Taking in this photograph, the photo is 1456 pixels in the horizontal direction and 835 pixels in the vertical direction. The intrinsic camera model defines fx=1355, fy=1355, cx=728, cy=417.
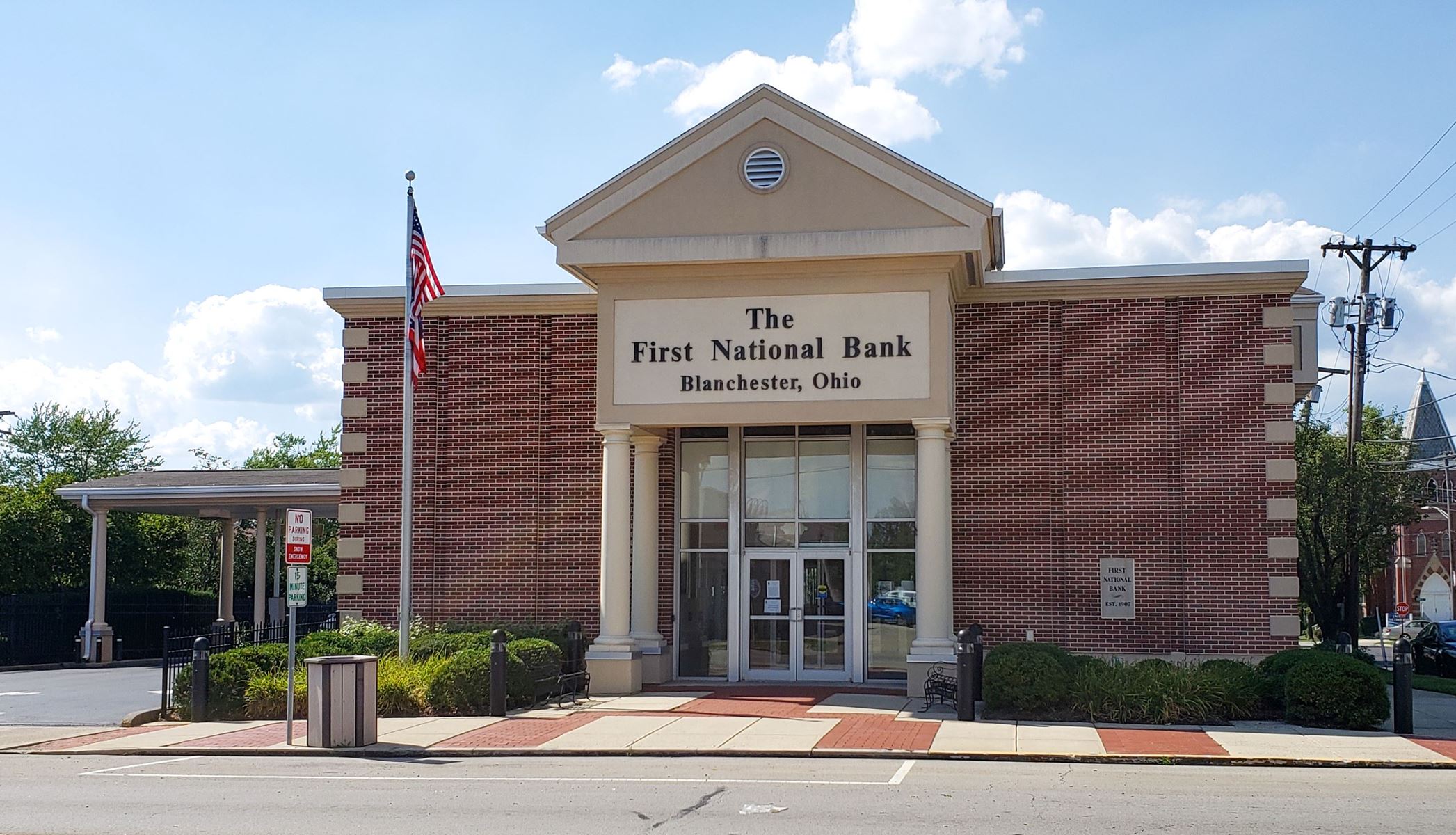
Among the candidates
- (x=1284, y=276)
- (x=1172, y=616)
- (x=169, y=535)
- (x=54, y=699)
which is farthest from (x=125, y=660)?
(x=1284, y=276)

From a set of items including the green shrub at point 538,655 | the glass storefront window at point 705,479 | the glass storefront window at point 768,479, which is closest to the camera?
the green shrub at point 538,655

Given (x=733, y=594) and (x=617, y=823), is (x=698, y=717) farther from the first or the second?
(x=617, y=823)

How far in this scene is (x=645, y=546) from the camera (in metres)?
20.5

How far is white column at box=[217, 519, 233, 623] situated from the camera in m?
34.8

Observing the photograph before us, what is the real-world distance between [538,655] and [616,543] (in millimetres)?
2395

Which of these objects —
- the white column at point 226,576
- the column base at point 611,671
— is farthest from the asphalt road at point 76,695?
the column base at point 611,671

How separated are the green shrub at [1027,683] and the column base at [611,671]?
5.42 metres

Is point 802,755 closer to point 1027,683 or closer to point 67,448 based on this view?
point 1027,683

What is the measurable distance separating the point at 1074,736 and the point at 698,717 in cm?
466

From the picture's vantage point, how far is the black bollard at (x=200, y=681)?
701 inches

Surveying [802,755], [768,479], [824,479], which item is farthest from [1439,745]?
[768,479]

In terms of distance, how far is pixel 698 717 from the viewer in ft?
56.0

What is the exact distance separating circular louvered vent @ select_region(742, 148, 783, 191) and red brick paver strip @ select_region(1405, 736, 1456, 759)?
35.1ft

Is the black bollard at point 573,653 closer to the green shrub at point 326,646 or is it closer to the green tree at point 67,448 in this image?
the green shrub at point 326,646
